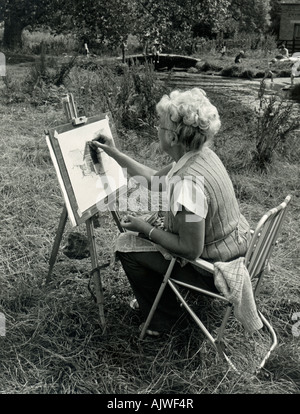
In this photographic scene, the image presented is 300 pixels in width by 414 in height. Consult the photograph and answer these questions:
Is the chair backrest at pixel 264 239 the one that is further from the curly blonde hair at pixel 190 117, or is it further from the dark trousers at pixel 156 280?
the curly blonde hair at pixel 190 117

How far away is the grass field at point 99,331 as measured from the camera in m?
2.35

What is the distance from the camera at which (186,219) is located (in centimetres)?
214

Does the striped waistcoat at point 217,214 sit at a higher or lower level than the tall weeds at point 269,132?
higher

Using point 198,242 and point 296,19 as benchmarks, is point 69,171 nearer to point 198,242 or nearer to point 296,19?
point 198,242

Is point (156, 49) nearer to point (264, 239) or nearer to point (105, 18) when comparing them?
point (105, 18)

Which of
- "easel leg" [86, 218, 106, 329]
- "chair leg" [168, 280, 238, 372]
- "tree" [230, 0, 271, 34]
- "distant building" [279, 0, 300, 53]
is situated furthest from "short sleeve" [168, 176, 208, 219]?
"tree" [230, 0, 271, 34]

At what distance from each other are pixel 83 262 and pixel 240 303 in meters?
1.38

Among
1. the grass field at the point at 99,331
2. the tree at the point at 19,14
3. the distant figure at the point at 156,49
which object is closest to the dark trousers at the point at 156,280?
the grass field at the point at 99,331

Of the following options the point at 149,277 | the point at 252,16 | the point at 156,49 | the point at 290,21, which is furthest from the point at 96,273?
the point at 252,16

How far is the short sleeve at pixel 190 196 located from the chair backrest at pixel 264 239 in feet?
0.80

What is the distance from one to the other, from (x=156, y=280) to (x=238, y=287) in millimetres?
485

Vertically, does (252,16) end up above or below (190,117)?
below

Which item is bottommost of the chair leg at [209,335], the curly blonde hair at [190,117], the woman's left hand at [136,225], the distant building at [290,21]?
the distant building at [290,21]

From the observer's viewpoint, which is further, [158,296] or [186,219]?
[158,296]
